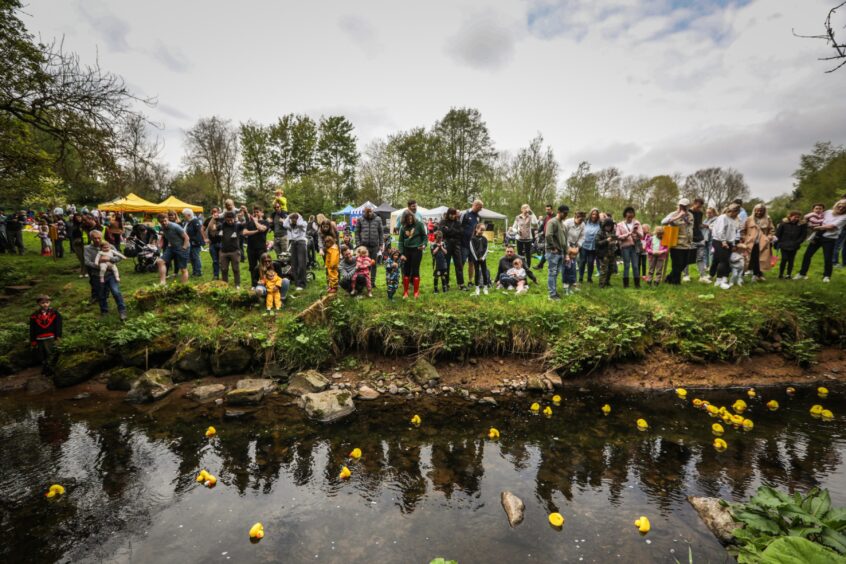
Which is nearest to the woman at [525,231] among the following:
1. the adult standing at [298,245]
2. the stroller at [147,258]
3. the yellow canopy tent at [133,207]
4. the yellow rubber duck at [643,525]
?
the adult standing at [298,245]

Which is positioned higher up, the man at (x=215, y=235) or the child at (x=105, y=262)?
the man at (x=215, y=235)

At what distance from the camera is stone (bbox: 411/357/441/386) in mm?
7318

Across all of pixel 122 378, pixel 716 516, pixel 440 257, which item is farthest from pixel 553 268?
pixel 122 378

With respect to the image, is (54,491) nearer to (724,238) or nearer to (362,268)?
(362,268)

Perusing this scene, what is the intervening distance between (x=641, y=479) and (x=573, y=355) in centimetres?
305

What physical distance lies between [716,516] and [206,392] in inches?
307

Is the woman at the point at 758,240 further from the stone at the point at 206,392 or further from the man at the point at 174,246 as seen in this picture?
the man at the point at 174,246

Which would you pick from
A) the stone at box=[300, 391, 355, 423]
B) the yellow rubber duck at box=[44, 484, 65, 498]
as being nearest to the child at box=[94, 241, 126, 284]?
the yellow rubber duck at box=[44, 484, 65, 498]

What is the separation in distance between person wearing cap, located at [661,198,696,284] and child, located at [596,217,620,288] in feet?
3.87

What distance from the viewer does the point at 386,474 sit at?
15.4ft

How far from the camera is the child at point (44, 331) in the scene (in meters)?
7.54

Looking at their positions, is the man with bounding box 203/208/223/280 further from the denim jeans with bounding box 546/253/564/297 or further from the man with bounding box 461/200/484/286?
the denim jeans with bounding box 546/253/564/297

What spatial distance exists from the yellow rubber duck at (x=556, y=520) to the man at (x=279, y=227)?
9.52m

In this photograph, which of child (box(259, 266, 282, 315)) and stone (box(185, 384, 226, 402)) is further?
child (box(259, 266, 282, 315))
